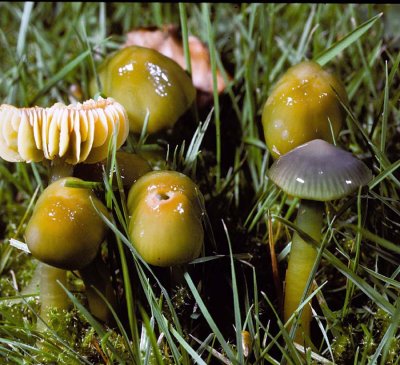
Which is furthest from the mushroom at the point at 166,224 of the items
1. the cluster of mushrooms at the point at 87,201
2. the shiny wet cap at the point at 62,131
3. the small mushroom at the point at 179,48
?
the small mushroom at the point at 179,48

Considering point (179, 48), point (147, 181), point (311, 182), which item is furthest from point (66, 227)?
point (179, 48)

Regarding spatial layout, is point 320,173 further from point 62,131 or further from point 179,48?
point 179,48

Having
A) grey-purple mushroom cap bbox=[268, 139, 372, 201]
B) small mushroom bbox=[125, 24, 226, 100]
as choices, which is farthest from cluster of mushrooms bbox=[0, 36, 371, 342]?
small mushroom bbox=[125, 24, 226, 100]

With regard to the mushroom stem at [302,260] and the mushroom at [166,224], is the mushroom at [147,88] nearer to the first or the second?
the mushroom at [166,224]

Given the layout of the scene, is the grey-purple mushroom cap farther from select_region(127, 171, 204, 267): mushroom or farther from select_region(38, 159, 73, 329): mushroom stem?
select_region(38, 159, 73, 329): mushroom stem

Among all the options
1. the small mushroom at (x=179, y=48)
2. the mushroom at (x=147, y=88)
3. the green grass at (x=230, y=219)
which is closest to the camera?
the green grass at (x=230, y=219)

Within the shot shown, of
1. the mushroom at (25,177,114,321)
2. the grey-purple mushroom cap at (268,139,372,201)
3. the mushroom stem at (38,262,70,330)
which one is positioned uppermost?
the grey-purple mushroom cap at (268,139,372,201)
